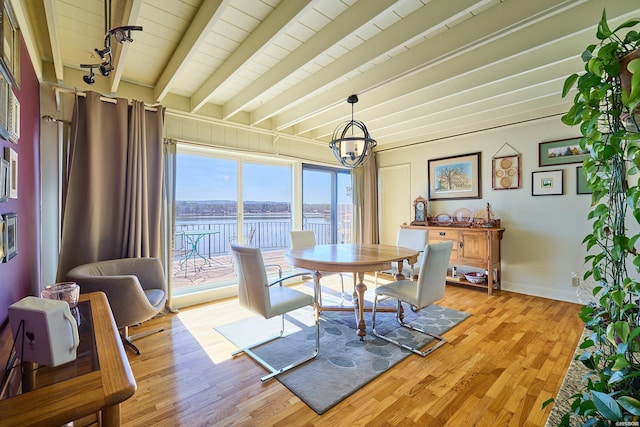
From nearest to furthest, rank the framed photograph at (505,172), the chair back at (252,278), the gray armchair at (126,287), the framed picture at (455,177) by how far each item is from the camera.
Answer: the chair back at (252,278)
the gray armchair at (126,287)
the framed photograph at (505,172)
the framed picture at (455,177)

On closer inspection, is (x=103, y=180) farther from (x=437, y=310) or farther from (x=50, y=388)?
(x=437, y=310)

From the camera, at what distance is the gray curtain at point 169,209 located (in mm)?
3312

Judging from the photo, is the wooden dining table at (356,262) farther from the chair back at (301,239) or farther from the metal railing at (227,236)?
the metal railing at (227,236)

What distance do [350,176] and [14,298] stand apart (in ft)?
15.7

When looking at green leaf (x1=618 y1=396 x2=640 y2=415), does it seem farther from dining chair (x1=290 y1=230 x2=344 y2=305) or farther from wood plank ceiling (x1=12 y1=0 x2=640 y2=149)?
dining chair (x1=290 y1=230 x2=344 y2=305)

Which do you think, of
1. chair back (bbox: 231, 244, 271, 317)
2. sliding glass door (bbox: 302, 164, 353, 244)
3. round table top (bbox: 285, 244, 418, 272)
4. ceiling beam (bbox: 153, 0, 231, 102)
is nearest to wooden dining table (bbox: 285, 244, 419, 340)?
round table top (bbox: 285, 244, 418, 272)

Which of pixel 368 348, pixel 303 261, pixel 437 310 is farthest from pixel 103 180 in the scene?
pixel 437 310

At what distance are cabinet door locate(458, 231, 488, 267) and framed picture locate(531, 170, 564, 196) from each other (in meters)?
0.94

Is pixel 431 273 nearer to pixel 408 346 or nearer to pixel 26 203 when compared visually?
pixel 408 346

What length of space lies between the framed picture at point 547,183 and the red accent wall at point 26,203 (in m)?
5.21

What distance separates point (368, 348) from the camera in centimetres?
250

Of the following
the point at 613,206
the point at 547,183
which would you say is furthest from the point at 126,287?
the point at 547,183

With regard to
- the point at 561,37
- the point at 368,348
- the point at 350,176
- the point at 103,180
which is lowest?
the point at 368,348

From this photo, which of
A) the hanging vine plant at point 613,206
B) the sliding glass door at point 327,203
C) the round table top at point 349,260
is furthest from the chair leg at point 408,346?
the sliding glass door at point 327,203
